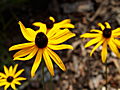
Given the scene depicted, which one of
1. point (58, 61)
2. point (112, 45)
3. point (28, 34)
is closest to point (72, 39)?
point (112, 45)

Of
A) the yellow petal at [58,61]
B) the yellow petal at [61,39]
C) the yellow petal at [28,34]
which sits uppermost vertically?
the yellow petal at [28,34]

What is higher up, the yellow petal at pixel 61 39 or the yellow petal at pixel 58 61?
the yellow petal at pixel 61 39

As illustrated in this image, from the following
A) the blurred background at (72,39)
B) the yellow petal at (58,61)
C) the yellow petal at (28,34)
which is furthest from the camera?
the blurred background at (72,39)

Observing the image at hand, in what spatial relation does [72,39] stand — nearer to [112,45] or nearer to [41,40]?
[112,45]

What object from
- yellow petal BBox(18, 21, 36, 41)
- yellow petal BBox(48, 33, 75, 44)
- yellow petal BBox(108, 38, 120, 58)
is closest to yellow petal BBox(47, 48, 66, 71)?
yellow petal BBox(48, 33, 75, 44)

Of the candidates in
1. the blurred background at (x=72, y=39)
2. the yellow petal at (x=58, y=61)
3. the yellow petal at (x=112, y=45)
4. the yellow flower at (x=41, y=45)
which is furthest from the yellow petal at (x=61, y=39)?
the blurred background at (x=72, y=39)

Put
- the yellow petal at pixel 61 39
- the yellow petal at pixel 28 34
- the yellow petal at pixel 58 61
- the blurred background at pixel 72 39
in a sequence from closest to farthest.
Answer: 1. the yellow petal at pixel 58 61
2. the yellow petal at pixel 61 39
3. the yellow petal at pixel 28 34
4. the blurred background at pixel 72 39

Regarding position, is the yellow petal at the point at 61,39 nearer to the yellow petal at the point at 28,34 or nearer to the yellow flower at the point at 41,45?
the yellow flower at the point at 41,45
